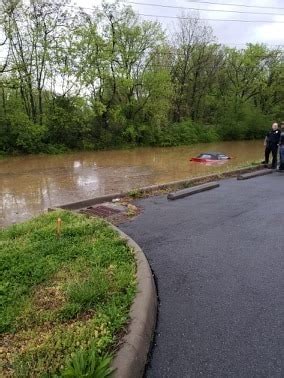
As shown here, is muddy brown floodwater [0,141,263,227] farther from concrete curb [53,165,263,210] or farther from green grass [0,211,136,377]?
green grass [0,211,136,377]

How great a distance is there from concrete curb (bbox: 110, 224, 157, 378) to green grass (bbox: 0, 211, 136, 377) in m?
0.08

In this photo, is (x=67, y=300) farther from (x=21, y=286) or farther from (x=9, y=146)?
(x=9, y=146)

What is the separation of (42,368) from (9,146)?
24266mm

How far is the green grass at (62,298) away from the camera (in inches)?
105

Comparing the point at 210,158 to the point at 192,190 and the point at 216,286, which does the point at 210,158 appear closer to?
the point at 192,190

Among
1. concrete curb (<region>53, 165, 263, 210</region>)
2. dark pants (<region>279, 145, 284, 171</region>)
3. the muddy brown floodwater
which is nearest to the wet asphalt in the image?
concrete curb (<region>53, 165, 263, 210</region>)

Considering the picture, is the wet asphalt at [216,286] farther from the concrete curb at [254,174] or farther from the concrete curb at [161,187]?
the concrete curb at [254,174]

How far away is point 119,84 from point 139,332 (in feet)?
98.4

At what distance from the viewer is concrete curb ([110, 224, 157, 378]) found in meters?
2.64

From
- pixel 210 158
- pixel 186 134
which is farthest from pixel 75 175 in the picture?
pixel 186 134

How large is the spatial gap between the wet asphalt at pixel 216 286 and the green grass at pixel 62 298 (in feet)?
1.40

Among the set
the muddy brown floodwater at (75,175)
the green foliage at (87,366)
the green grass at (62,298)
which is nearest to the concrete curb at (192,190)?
the green grass at (62,298)

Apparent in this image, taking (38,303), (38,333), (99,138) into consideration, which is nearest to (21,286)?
(38,303)

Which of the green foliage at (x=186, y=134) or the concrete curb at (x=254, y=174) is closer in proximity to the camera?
the concrete curb at (x=254, y=174)
